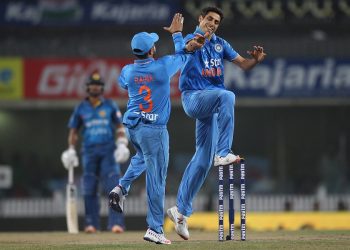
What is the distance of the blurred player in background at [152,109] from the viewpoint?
10.7 m

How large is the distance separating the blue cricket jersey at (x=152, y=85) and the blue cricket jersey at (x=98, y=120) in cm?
422

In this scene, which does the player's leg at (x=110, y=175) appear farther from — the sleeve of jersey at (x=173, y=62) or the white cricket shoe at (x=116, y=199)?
the sleeve of jersey at (x=173, y=62)

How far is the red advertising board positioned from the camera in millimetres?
21378

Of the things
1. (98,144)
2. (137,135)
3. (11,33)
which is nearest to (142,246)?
(137,135)

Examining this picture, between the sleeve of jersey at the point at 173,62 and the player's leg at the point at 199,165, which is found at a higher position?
the sleeve of jersey at the point at 173,62

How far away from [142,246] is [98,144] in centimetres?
438


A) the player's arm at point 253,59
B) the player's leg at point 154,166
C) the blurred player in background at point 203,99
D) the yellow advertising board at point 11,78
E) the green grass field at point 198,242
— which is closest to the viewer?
the green grass field at point 198,242

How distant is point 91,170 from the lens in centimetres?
1507

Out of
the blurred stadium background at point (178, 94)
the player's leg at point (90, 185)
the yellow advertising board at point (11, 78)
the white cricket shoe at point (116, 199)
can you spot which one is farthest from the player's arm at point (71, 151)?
the yellow advertising board at point (11, 78)

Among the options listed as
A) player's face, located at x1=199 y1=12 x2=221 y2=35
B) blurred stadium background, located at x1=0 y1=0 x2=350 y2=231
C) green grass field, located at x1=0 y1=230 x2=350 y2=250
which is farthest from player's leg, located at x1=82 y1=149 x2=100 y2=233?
blurred stadium background, located at x1=0 y1=0 x2=350 y2=231

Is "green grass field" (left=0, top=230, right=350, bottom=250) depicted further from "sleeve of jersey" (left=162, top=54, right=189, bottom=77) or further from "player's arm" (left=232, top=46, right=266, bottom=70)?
"player's arm" (left=232, top=46, right=266, bottom=70)

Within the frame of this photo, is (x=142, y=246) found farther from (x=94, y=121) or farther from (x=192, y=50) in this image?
(x=94, y=121)

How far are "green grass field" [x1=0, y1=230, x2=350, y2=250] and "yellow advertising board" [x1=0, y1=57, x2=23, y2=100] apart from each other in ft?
28.0

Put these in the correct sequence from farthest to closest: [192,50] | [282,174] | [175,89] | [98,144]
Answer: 1. [282,174]
2. [175,89]
3. [98,144]
4. [192,50]
